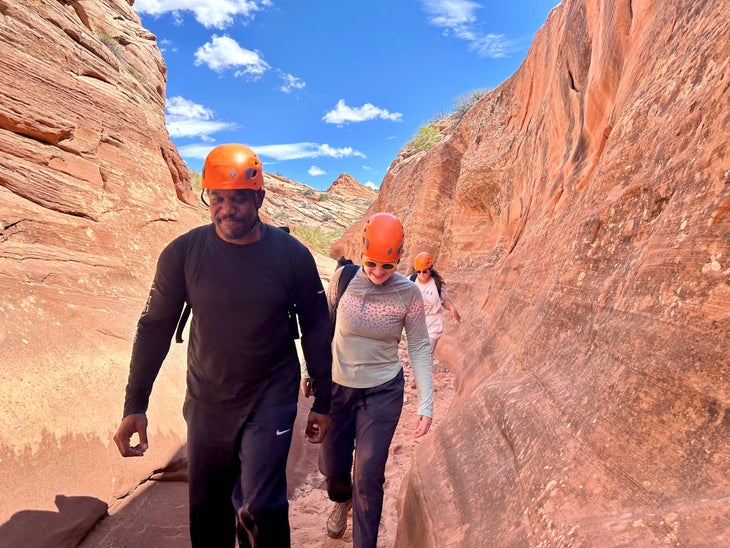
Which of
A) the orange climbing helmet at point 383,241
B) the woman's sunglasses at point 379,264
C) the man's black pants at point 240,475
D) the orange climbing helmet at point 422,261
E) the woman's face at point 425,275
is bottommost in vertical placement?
the man's black pants at point 240,475

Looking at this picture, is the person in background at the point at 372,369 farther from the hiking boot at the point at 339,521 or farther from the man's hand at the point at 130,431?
the man's hand at the point at 130,431

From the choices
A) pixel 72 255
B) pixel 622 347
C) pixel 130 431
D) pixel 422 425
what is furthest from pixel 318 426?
pixel 72 255

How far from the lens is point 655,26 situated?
3.43m

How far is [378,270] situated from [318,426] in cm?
98

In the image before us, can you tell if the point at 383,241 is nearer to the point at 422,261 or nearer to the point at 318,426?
the point at 318,426

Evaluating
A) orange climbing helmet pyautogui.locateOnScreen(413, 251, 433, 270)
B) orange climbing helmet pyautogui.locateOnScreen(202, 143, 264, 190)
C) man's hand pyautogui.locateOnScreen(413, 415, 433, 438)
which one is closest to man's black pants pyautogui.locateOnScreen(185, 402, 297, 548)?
man's hand pyautogui.locateOnScreen(413, 415, 433, 438)

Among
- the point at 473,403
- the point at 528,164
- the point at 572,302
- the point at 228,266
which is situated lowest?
the point at 473,403

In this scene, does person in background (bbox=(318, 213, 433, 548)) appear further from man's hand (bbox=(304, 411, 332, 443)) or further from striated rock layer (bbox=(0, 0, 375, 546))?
striated rock layer (bbox=(0, 0, 375, 546))

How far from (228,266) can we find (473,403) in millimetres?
2111

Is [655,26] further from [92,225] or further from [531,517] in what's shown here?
[92,225]

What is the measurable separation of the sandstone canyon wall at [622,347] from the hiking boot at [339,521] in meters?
0.42

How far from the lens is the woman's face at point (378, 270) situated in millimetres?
2684

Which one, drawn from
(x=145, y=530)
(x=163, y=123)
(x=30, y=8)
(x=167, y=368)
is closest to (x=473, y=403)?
(x=145, y=530)

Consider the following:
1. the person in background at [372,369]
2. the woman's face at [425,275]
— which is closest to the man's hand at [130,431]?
the person in background at [372,369]
